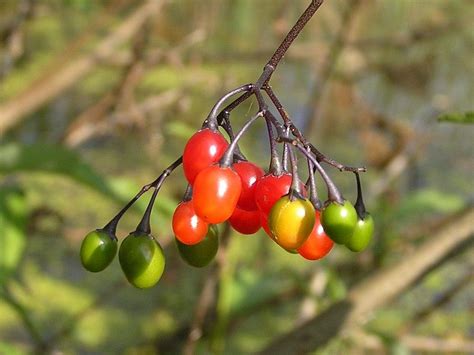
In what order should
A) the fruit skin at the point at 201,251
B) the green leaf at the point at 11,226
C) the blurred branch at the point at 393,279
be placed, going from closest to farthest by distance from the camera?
the fruit skin at the point at 201,251 < the blurred branch at the point at 393,279 < the green leaf at the point at 11,226

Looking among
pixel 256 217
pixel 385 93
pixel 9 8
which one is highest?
pixel 9 8

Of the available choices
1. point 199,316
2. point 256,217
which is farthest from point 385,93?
point 256,217

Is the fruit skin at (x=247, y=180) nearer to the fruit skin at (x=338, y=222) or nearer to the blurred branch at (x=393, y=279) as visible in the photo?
the fruit skin at (x=338, y=222)

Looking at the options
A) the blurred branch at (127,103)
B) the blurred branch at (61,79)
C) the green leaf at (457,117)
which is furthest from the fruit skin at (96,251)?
the blurred branch at (61,79)

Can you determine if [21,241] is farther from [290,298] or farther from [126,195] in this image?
[290,298]

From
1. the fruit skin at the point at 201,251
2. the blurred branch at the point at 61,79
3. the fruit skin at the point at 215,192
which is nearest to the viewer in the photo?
the fruit skin at the point at 215,192

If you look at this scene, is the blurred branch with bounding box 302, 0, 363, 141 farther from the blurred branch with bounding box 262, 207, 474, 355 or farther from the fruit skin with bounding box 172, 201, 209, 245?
the fruit skin with bounding box 172, 201, 209, 245

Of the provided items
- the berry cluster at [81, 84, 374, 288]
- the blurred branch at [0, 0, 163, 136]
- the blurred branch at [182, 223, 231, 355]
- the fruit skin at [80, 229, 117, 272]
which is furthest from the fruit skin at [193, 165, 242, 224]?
the blurred branch at [0, 0, 163, 136]
